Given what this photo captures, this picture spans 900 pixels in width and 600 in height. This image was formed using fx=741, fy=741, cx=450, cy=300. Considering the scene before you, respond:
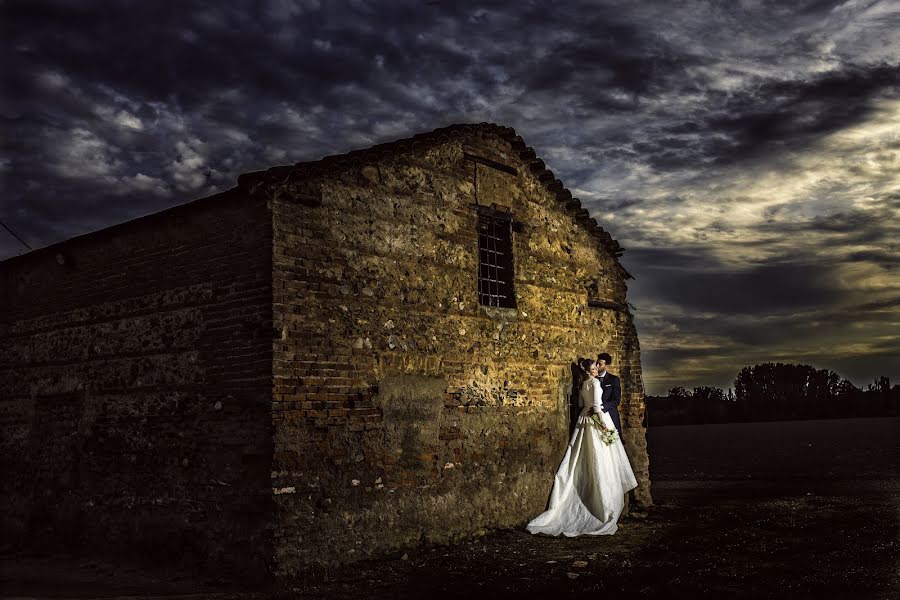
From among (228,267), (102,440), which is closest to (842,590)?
(228,267)

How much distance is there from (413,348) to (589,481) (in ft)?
12.4

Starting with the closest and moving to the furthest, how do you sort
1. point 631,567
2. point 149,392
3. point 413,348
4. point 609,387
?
point 631,567, point 149,392, point 413,348, point 609,387

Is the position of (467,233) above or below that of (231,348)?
above

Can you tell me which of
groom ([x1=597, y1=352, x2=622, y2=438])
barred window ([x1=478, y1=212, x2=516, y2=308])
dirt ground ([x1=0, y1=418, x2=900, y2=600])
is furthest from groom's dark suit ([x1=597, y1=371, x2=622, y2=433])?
barred window ([x1=478, y1=212, x2=516, y2=308])

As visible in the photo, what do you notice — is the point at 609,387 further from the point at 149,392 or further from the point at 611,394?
the point at 149,392

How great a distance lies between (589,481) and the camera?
11445mm

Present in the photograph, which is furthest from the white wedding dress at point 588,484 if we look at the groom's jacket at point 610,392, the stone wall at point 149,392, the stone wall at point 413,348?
the stone wall at point 149,392

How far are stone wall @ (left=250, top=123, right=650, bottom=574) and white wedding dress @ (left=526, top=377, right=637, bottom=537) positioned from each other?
26cm

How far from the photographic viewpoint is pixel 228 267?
8797mm

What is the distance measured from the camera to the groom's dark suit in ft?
40.3

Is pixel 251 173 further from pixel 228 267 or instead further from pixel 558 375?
pixel 558 375

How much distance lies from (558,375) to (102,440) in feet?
22.5

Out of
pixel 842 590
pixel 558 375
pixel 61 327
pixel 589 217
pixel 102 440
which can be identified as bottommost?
pixel 842 590

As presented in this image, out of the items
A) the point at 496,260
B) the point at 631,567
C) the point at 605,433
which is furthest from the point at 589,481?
the point at 496,260
